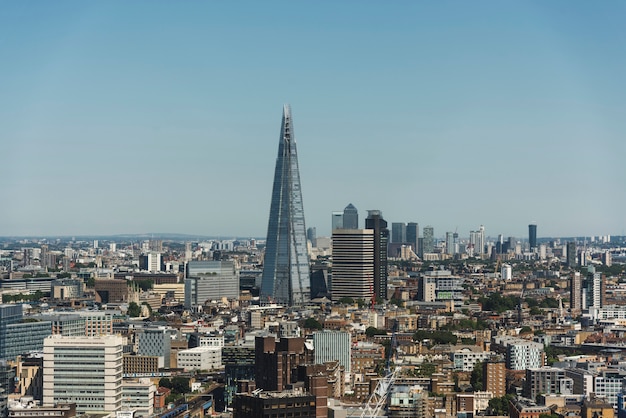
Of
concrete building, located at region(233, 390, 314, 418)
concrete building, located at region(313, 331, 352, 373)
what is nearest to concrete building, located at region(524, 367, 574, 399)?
concrete building, located at region(313, 331, 352, 373)

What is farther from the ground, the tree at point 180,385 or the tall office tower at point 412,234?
the tall office tower at point 412,234

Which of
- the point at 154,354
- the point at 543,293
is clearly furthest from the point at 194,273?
the point at 154,354

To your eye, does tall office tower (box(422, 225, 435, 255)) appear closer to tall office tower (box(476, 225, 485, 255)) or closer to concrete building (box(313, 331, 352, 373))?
tall office tower (box(476, 225, 485, 255))

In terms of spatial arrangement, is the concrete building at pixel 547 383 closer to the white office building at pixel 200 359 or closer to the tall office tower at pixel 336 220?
the white office building at pixel 200 359

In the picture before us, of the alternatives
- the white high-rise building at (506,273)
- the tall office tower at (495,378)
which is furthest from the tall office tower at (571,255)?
the tall office tower at (495,378)

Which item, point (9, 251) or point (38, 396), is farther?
point (9, 251)

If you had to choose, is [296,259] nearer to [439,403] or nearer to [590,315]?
[590,315]
